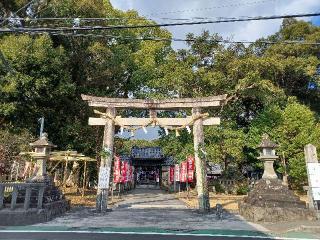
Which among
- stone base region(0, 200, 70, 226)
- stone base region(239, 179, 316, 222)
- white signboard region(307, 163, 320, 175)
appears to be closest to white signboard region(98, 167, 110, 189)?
stone base region(0, 200, 70, 226)

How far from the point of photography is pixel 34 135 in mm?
24125

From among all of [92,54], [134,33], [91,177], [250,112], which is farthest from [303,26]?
[91,177]

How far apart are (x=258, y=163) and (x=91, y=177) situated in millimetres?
14941

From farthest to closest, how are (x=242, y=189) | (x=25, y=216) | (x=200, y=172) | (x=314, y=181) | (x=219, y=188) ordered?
(x=219, y=188) → (x=242, y=189) → (x=200, y=172) → (x=314, y=181) → (x=25, y=216)

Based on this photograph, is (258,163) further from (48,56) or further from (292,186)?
(48,56)

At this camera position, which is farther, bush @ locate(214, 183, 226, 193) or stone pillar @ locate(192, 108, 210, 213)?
bush @ locate(214, 183, 226, 193)

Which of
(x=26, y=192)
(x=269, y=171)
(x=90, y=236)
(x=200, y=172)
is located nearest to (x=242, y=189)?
(x=200, y=172)

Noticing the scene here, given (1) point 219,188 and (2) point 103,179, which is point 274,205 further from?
(1) point 219,188

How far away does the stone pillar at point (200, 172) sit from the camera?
16078mm

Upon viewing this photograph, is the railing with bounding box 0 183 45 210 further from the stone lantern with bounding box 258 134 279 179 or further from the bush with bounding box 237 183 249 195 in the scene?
the bush with bounding box 237 183 249 195

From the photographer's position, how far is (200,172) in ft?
54.4

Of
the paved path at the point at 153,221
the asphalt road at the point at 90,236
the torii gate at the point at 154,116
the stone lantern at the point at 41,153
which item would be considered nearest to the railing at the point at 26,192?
the paved path at the point at 153,221

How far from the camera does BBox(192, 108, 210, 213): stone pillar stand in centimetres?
1608

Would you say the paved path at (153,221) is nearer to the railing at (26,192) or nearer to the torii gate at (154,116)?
the railing at (26,192)
